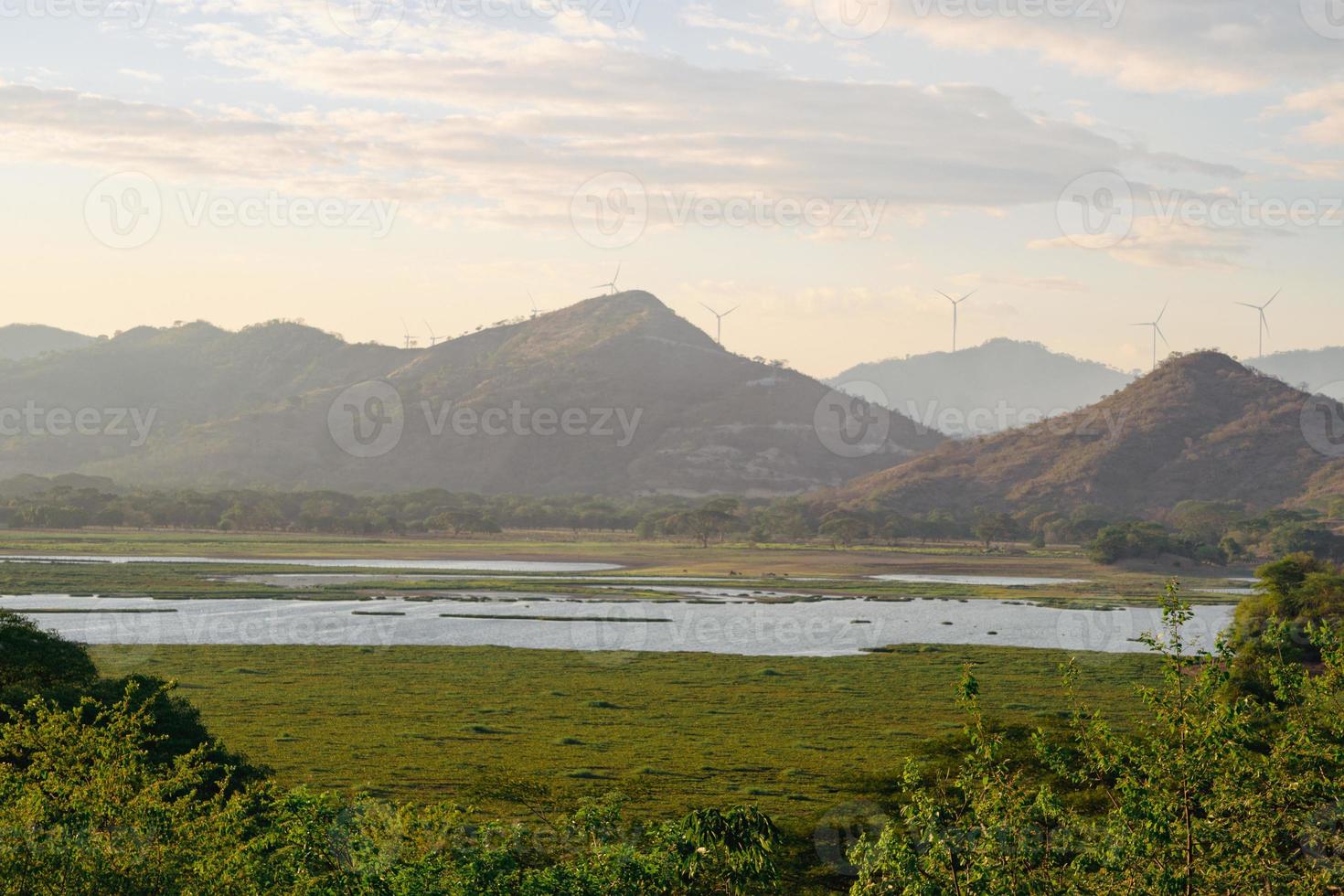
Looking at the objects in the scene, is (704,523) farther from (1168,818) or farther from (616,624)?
(1168,818)

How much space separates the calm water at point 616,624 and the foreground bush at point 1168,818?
175 ft

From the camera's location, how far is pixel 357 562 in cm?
14525

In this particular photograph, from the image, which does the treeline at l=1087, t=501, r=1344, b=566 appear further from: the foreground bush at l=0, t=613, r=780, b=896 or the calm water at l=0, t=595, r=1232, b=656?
the foreground bush at l=0, t=613, r=780, b=896

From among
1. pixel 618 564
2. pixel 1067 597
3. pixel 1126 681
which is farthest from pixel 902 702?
pixel 618 564

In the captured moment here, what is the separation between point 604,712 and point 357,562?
98.6 metres

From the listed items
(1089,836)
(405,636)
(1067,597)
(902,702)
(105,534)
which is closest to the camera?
(1089,836)

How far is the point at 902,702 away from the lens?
5644cm

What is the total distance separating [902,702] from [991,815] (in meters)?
39.8

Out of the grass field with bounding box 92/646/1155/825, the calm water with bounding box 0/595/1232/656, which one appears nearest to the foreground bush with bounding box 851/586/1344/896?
the grass field with bounding box 92/646/1155/825

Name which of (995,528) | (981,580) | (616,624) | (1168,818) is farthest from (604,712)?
(995,528)

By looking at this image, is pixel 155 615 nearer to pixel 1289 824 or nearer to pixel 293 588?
pixel 293 588

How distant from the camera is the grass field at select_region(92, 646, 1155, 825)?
3884cm

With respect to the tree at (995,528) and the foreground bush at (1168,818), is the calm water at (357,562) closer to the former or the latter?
the tree at (995,528)

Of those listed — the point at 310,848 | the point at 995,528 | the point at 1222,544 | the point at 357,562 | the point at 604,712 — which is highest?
the point at 995,528
